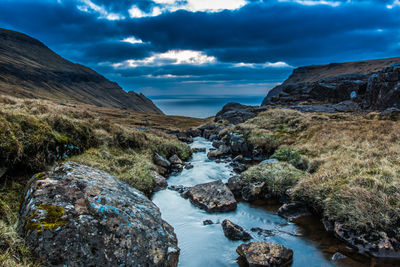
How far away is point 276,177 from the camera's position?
12430mm

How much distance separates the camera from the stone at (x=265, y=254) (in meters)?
6.88

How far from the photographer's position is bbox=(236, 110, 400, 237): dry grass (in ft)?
25.4

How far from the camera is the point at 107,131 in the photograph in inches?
683

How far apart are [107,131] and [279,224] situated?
13.9m

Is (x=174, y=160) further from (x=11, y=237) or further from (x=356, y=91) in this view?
(x=356, y=91)

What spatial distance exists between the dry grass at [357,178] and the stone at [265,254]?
2.80 meters

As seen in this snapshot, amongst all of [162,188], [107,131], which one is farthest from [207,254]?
[107,131]

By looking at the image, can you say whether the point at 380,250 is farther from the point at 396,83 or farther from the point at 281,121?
the point at 396,83

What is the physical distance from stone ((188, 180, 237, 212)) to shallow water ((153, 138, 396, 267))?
306 millimetres

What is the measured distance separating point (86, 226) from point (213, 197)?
24.2ft

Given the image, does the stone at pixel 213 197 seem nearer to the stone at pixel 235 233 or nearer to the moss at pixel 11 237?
the stone at pixel 235 233

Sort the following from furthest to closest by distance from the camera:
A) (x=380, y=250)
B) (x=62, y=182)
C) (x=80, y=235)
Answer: (x=380, y=250)
(x=62, y=182)
(x=80, y=235)

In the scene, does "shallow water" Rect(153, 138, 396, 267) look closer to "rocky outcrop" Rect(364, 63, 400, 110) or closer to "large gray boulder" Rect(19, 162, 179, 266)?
"large gray boulder" Rect(19, 162, 179, 266)

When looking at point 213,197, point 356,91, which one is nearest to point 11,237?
point 213,197
